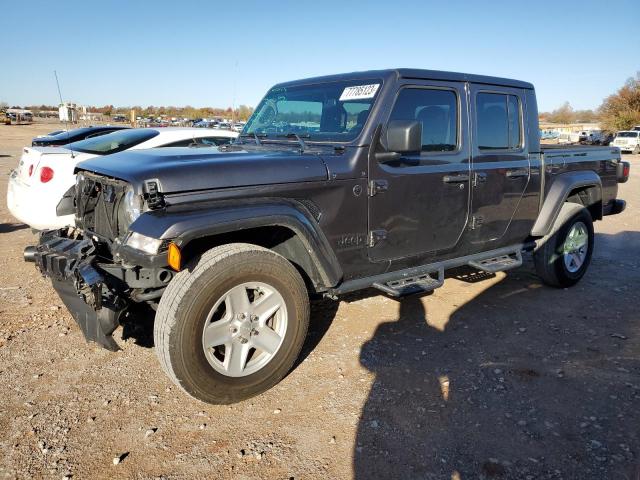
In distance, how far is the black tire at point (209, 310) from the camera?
2.77 metres

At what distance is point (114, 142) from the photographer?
641cm

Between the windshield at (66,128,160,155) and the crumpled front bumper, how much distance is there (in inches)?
124

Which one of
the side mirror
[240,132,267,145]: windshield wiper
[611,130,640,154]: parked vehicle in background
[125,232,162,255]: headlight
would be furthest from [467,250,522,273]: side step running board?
[611,130,640,154]: parked vehicle in background

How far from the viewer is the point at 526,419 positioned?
2.96 m

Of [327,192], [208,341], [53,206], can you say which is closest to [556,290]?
[327,192]

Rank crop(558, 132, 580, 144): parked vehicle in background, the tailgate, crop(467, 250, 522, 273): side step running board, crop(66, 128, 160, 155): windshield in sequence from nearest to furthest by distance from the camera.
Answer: crop(467, 250, 522, 273): side step running board → the tailgate → crop(66, 128, 160, 155): windshield → crop(558, 132, 580, 144): parked vehicle in background

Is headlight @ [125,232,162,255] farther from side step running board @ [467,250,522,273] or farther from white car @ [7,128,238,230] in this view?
side step running board @ [467,250,522,273]

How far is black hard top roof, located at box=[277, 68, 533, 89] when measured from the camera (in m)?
3.69

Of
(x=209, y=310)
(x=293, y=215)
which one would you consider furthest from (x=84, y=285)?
(x=293, y=215)

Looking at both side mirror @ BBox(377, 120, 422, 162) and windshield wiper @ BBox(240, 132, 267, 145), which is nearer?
side mirror @ BBox(377, 120, 422, 162)

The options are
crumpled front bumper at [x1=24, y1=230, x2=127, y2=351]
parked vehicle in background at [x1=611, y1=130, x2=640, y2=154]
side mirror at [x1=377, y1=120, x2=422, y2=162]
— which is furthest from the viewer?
parked vehicle in background at [x1=611, y1=130, x2=640, y2=154]

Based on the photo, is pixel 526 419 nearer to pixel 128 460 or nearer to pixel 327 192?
pixel 327 192

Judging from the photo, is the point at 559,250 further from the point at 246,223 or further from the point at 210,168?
the point at 210,168

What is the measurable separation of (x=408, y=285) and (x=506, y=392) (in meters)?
1.00
